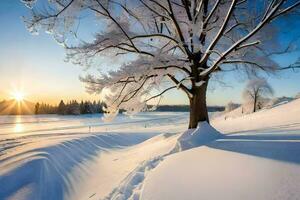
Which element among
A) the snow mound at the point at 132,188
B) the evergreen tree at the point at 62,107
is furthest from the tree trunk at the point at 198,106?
the evergreen tree at the point at 62,107

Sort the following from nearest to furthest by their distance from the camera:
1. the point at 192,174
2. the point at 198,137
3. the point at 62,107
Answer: the point at 192,174
the point at 198,137
the point at 62,107

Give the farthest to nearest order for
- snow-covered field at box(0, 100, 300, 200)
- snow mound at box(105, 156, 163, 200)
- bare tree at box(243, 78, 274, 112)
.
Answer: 1. bare tree at box(243, 78, 274, 112)
2. snow mound at box(105, 156, 163, 200)
3. snow-covered field at box(0, 100, 300, 200)

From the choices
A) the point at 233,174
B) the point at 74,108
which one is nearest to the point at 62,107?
the point at 74,108

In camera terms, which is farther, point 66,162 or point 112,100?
point 66,162

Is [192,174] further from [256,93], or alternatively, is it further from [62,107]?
[62,107]

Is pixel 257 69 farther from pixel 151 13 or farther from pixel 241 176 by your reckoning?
Answer: pixel 241 176

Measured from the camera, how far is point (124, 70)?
28.9ft

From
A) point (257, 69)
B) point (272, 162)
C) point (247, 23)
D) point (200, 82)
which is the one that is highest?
point (247, 23)

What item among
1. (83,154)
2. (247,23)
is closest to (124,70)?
(247,23)

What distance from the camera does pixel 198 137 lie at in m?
7.88

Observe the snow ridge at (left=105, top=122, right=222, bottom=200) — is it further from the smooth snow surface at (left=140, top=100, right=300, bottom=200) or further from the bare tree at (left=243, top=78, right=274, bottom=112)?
the bare tree at (left=243, top=78, right=274, bottom=112)

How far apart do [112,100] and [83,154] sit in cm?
538

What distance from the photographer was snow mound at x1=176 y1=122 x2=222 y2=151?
7.62 metres

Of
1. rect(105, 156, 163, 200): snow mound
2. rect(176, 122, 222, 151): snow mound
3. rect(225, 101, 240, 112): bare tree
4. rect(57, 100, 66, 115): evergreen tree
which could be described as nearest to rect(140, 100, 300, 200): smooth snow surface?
rect(105, 156, 163, 200): snow mound
